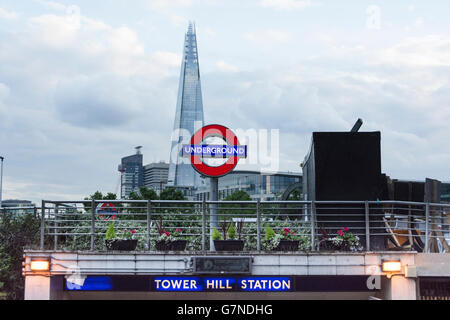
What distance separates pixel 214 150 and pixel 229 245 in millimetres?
2774

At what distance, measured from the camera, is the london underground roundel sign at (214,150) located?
15938mm

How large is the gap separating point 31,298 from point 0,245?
3.14 m

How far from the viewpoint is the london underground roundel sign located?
627 inches

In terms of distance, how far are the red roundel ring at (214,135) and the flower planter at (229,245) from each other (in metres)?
2.27

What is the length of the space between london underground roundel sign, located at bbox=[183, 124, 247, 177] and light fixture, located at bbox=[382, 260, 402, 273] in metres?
4.61

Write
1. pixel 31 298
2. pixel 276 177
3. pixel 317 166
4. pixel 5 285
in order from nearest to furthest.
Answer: pixel 31 298 < pixel 5 285 < pixel 317 166 < pixel 276 177

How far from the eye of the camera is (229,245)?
14.5m

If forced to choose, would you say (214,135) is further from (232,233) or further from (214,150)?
(232,233)

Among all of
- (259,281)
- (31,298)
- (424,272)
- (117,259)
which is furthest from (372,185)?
(31,298)

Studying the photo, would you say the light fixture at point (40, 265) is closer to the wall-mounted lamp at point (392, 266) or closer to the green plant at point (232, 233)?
the green plant at point (232, 233)

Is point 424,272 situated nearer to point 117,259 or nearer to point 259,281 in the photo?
point 259,281

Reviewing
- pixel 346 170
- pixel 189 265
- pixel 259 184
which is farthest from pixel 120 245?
pixel 259 184

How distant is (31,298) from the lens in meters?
14.1

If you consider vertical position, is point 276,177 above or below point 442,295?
above
